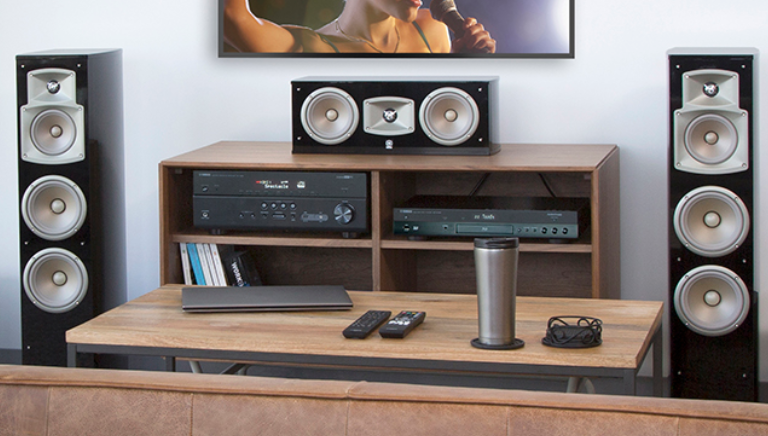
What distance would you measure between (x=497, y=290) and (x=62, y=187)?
5.87 ft

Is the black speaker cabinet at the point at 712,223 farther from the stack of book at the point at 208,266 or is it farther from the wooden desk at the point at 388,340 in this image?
the stack of book at the point at 208,266

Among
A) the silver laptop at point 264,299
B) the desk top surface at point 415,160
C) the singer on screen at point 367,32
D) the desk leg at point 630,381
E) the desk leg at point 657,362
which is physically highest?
the singer on screen at point 367,32

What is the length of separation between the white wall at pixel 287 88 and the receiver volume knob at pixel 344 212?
26.3 inches

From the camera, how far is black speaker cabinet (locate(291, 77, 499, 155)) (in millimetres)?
2729

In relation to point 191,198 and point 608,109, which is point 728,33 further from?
point 191,198

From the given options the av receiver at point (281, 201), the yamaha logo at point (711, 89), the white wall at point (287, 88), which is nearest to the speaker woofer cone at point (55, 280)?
the av receiver at point (281, 201)

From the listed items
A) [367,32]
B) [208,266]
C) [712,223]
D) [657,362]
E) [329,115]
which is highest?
[367,32]

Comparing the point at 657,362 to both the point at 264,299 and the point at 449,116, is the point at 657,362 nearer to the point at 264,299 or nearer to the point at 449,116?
the point at 264,299

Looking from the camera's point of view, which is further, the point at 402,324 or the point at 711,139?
the point at 711,139

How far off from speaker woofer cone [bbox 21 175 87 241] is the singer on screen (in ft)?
2.60

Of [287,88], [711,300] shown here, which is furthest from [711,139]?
[287,88]

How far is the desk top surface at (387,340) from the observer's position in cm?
144

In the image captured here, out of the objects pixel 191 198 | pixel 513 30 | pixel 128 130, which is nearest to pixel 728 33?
pixel 513 30

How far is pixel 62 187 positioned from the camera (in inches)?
110
